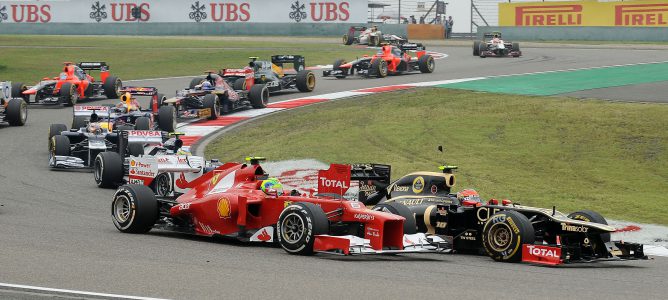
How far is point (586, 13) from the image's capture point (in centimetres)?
7112

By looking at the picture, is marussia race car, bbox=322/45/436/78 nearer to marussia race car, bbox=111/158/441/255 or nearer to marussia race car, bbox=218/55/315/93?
marussia race car, bbox=218/55/315/93

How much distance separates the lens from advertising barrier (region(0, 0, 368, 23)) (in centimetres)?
7731

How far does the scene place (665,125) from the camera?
2728 cm

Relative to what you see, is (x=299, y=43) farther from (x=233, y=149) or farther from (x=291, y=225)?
(x=291, y=225)

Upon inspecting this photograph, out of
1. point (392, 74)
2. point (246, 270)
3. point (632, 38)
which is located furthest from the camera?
point (632, 38)

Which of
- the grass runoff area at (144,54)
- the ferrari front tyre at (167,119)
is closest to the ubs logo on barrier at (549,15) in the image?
the grass runoff area at (144,54)

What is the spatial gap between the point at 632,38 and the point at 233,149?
47.1 meters

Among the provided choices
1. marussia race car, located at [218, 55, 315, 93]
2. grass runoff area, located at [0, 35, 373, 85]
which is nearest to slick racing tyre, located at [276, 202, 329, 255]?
marussia race car, located at [218, 55, 315, 93]

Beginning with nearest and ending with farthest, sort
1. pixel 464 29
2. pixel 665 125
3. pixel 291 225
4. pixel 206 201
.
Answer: pixel 291 225, pixel 206 201, pixel 665 125, pixel 464 29

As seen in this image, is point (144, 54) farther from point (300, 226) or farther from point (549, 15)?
point (300, 226)

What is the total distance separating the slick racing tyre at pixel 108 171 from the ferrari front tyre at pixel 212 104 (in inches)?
483

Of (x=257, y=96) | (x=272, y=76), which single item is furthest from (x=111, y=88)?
(x=257, y=96)

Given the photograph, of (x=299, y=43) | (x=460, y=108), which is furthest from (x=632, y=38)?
(x=460, y=108)

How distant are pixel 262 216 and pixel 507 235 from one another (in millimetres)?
3301
